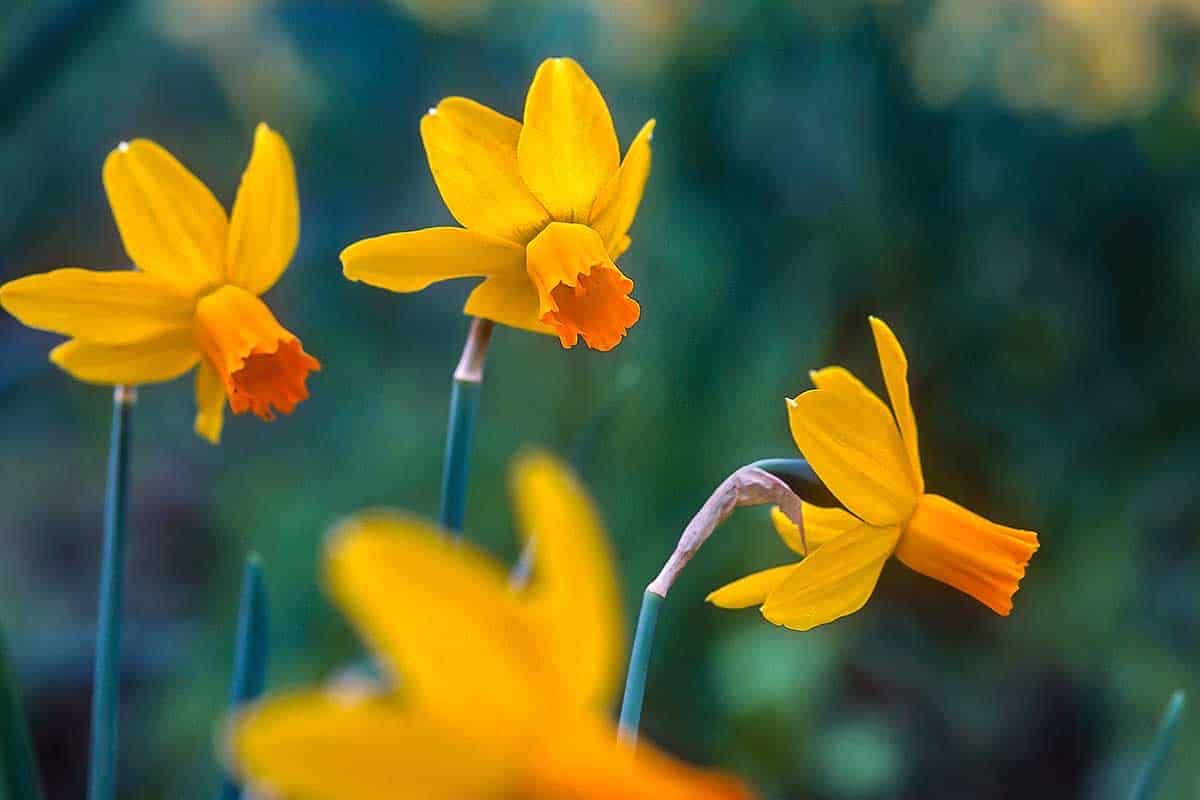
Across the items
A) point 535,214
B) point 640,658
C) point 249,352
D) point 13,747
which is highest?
point 535,214

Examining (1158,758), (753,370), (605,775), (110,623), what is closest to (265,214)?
(110,623)

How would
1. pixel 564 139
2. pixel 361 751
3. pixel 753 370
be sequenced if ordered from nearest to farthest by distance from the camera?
pixel 361 751, pixel 564 139, pixel 753 370

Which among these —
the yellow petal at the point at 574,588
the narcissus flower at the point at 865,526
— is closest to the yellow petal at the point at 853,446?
the narcissus flower at the point at 865,526

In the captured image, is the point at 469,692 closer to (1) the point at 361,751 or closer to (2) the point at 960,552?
(1) the point at 361,751

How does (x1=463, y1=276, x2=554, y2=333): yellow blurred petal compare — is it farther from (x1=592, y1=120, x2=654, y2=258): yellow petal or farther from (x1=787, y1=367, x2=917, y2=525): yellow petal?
(x1=787, y1=367, x2=917, y2=525): yellow petal

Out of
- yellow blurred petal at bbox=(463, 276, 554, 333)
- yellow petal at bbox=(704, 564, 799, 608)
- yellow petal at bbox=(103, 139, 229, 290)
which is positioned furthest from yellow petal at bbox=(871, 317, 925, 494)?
yellow petal at bbox=(103, 139, 229, 290)

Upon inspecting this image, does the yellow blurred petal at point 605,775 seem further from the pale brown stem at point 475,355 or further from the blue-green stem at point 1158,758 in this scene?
the blue-green stem at point 1158,758
